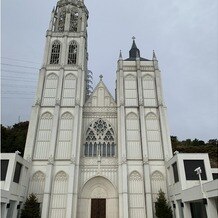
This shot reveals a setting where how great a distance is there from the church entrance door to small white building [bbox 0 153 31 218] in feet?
23.1

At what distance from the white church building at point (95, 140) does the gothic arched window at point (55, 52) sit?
0.13 m

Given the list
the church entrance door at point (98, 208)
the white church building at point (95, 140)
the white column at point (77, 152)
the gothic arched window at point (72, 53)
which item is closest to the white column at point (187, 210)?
the white church building at point (95, 140)

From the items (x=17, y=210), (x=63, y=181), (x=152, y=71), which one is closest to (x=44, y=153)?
(x=63, y=181)

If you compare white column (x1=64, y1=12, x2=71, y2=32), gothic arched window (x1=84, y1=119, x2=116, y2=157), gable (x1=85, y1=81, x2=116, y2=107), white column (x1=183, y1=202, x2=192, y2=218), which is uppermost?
white column (x1=64, y1=12, x2=71, y2=32)

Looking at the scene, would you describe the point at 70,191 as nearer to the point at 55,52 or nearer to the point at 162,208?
the point at 162,208

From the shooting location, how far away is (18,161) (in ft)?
68.9

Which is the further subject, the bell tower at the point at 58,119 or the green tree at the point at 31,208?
the bell tower at the point at 58,119

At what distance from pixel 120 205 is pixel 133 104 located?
1170 cm

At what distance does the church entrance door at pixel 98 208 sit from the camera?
2334cm

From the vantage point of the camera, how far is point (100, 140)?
26.4 meters

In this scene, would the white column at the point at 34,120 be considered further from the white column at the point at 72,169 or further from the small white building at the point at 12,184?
the white column at the point at 72,169

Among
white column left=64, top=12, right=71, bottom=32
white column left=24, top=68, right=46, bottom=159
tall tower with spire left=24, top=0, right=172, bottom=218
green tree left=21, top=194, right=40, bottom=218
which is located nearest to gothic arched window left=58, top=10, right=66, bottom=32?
white column left=64, top=12, right=71, bottom=32

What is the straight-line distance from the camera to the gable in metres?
28.6

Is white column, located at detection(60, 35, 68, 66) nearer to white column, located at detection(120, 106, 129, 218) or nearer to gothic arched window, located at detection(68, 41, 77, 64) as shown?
gothic arched window, located at detection(68, 41, 77, 64)
